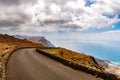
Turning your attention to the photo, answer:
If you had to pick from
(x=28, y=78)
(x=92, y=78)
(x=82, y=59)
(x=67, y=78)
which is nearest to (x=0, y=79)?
(x=28, y=78)

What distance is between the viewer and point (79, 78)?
2069 cm

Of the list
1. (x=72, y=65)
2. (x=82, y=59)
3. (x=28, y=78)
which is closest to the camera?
(x=28, y=78)

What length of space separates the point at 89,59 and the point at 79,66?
75.5 feet

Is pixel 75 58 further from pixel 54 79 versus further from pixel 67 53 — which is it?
pixel 54 79

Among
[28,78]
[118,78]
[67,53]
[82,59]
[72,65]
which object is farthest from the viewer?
[67,53]

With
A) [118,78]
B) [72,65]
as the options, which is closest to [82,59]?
[72,65]

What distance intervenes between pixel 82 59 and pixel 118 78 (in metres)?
30.8

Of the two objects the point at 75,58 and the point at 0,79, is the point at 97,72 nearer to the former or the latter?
the point at 0,79

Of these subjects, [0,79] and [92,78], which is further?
[92,78]

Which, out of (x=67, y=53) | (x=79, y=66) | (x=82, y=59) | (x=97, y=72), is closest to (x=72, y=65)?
(x=79, y=66)

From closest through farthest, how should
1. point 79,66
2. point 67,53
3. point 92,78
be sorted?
point 92,78 → point 79,66 → point 67,53

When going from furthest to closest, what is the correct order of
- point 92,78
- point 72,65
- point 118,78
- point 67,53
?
point 67,53 → point 72,65 → point 92,78 → point 118,78

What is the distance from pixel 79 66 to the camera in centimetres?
2641

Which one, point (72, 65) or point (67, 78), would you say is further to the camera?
point (72, 65)
